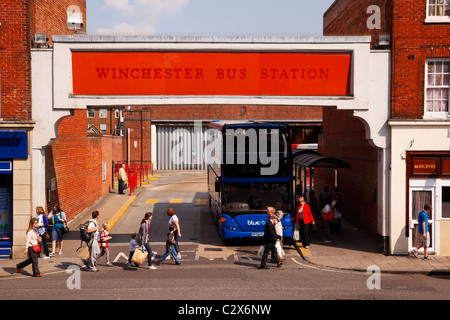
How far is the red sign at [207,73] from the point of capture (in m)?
16.4

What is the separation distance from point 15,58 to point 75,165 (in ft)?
25.1

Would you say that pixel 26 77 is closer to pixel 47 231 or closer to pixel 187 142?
pixel 47 231

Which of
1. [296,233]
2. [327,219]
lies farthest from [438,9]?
[296,233]

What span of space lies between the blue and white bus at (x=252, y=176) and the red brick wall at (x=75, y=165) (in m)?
6.43

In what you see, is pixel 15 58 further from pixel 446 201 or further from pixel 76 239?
pixel 446 201

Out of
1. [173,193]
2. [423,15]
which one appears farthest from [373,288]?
[173,193]

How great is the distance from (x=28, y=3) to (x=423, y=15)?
12509mm

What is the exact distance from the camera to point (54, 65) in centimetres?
1619

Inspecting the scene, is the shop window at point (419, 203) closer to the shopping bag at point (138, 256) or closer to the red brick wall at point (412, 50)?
the red brick wall at point (412, 50)

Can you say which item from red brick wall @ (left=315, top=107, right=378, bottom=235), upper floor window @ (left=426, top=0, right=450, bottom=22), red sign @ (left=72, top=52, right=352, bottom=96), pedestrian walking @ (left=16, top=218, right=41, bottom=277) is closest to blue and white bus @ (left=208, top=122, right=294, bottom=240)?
red sign @ (left=72, top=52, right=352, bottom=96)

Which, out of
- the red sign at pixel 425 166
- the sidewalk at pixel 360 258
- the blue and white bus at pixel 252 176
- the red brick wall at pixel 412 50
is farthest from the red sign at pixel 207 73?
the sidewalk at pixel 360 258

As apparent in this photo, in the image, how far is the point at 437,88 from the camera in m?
16.5

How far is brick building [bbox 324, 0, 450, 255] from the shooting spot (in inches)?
636

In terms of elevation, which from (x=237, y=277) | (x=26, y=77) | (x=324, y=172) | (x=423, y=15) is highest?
(x=423, y=15)
